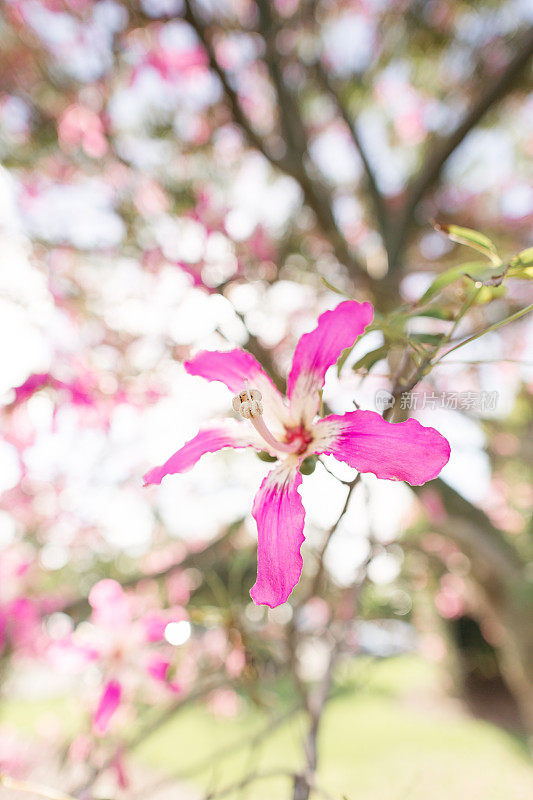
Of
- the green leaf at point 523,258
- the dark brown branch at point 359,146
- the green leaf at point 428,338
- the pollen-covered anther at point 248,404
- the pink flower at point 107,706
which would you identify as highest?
the green leaf at point 523,258

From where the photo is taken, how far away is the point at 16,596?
7.06 ft

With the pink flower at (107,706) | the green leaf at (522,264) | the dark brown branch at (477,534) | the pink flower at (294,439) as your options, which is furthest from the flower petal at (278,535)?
the dark brown branch at (477,534)

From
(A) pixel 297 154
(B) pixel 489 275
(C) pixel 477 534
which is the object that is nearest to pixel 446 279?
(B) pixel 489 275

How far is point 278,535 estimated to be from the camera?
395 mm

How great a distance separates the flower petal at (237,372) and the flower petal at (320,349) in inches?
0.8

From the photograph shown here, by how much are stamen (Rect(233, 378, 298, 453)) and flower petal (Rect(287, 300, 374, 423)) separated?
1.7 inches

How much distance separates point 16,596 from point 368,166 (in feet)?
7.84

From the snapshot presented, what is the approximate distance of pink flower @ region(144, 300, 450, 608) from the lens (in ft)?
1.22

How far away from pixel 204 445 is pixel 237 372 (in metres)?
0.07

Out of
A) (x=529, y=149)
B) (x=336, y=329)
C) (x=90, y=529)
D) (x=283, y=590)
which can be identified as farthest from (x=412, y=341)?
(x=529, y=149)

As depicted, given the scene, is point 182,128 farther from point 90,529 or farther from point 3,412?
point 90,529

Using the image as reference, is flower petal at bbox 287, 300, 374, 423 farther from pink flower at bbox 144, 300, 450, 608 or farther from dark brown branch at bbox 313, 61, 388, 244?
dark brown branch at bbox 313, 61, 388, 244

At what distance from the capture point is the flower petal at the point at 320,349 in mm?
417

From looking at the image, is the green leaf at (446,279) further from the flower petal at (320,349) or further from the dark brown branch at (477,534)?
the dark brown branch at (477,534)
